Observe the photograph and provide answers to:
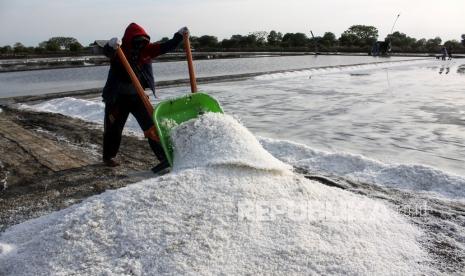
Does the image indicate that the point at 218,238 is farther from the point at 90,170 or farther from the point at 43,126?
the point at 43,126

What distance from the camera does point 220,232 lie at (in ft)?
6.56

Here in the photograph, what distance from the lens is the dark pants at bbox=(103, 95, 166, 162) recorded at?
358 centimetres

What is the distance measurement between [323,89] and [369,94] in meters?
1.42

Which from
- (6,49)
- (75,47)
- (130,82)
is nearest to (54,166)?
(130,82)

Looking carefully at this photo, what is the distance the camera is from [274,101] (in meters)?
8.48

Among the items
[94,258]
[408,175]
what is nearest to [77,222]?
[94,258]

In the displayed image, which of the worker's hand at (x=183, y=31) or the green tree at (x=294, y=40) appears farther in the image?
the green tree at (x=294, y=40)

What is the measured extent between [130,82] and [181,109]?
1.94ft

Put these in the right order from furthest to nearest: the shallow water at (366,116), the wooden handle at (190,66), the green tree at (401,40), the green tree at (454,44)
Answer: the green tree at (401,40)
the green tree at (454,44)
the shallow water at (366,116)
the wooden handle at (190,66)

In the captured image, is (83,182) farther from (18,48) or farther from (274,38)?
(274,38)

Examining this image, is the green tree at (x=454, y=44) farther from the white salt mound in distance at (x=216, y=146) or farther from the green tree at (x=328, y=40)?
the white salt mound in distance at (x=216, y=146)

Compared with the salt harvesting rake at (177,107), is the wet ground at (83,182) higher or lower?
lower

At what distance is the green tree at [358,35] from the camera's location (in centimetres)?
4495

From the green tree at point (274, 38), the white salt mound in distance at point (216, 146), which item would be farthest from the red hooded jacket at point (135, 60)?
the green tree at point (274, 38)
